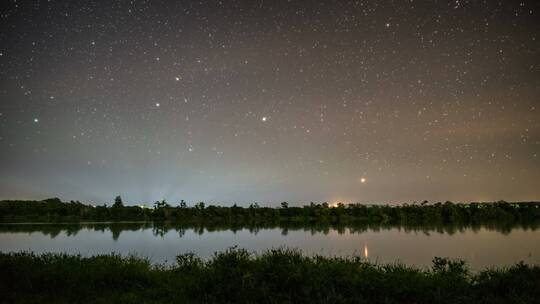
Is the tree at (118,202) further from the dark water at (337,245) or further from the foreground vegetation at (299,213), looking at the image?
the dark water at (337,245)

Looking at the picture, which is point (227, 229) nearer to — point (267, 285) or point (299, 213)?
point (299, 213)

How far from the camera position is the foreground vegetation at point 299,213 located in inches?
5167

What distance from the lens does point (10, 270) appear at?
13594 mm

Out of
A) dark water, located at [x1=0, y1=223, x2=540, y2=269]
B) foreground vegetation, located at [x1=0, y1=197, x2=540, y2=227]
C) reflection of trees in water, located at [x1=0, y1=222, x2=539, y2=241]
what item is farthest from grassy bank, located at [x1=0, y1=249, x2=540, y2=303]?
foreground vegetation, located at [x1=0, y1=197, x2=540, y2=227]

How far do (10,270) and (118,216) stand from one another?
130173mm

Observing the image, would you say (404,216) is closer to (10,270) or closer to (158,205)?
(158,205)

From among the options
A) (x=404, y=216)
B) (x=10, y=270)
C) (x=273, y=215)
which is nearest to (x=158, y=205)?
(x=273, y=215)

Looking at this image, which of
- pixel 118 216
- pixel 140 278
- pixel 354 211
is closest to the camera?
pixel 140 278

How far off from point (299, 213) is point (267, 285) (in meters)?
141

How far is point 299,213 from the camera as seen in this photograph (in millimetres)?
150875

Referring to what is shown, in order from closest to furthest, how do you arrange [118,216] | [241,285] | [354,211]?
[241,285]
[118,216]
[354,211]

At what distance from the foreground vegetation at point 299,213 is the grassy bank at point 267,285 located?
384 feet

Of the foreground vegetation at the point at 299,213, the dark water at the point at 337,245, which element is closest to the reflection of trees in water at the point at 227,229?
the dark water at the point at 337,245

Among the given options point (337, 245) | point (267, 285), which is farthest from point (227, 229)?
point (267, 285)
